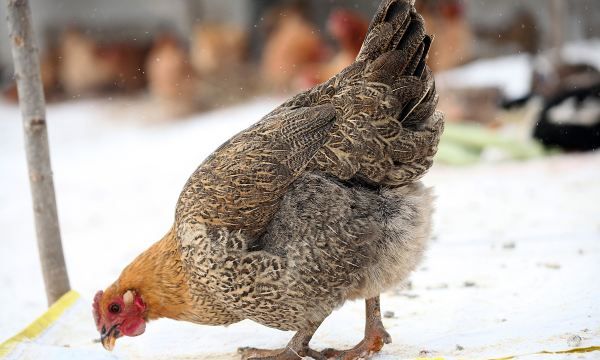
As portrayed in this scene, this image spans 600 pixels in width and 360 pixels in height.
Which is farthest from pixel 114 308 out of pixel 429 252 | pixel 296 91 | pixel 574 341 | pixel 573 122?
pixel 296 91

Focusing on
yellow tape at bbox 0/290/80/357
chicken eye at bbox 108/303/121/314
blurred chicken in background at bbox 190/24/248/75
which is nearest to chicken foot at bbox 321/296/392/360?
chicken eye at bbox 108/303/121/314

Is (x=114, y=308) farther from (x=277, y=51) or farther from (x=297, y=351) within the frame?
(x=277, y=51)

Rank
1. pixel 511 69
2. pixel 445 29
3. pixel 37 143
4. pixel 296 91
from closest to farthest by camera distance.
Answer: pixel 37 143 < pixel 445 29 < pixel 296 91 < pixel 511 69

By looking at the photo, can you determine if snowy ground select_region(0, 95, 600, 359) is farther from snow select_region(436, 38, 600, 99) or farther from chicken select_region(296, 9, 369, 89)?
snow select_region(436, 38, 600, 99)

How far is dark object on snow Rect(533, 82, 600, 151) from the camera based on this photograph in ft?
18.9

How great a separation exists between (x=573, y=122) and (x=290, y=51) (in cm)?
302

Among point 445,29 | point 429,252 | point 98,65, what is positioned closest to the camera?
point 429,252

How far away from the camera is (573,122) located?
5793 mm

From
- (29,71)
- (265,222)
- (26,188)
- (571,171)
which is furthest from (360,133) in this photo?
(26,188)

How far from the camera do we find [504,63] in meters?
7.85

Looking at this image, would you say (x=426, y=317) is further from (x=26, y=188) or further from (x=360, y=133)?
(x=26, y=188)

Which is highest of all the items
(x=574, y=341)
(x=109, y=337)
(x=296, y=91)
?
(x=296, y=91)

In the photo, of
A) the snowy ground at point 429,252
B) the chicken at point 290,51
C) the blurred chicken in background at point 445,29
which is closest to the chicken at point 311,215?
the snowy ground at point 429,252

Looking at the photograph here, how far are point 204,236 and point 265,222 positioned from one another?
0.21m
